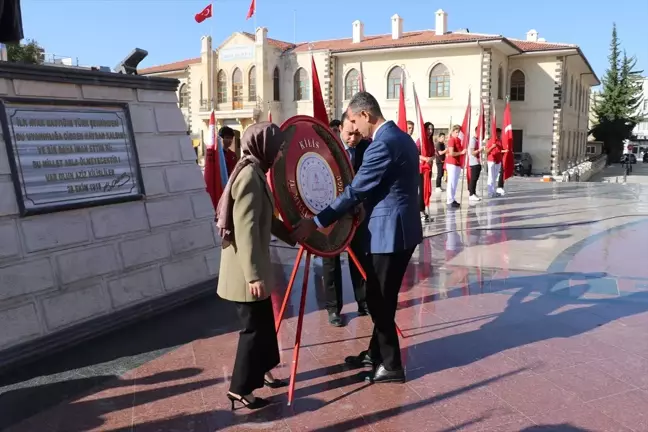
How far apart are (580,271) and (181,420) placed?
18.0ft

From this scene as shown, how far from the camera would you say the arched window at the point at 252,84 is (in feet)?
130

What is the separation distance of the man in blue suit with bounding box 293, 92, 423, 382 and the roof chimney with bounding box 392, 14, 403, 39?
1342 inches

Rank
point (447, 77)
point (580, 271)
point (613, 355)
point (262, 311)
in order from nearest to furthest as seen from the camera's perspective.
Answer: point (262, 311), point (613, 355), point (580, 271), point (447, 77)

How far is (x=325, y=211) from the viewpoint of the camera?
3.68m

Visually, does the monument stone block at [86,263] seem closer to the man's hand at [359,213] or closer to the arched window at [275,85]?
the man's hand at [359,213]

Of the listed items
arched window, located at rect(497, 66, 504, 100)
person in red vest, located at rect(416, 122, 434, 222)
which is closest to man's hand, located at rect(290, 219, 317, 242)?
person in red vest, located at rect(416, 122, 434, 222)

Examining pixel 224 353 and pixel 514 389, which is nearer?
pixel 514 389

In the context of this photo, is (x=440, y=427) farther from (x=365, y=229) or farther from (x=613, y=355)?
(x=613, y=355)

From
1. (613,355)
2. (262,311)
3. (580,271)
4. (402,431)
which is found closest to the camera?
(402,431)

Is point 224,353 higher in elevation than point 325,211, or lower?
lower

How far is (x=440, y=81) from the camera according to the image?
3338cm

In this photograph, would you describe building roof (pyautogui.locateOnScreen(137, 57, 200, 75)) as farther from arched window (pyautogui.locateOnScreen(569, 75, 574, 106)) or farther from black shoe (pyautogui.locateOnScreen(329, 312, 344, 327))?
black shoe (pyautogui.locateOnScreen(329, 312, 344, 327))

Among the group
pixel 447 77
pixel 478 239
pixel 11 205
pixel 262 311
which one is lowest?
pixel 478 239

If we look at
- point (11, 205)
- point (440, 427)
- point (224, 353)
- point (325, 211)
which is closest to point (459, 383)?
point (440, 427)
